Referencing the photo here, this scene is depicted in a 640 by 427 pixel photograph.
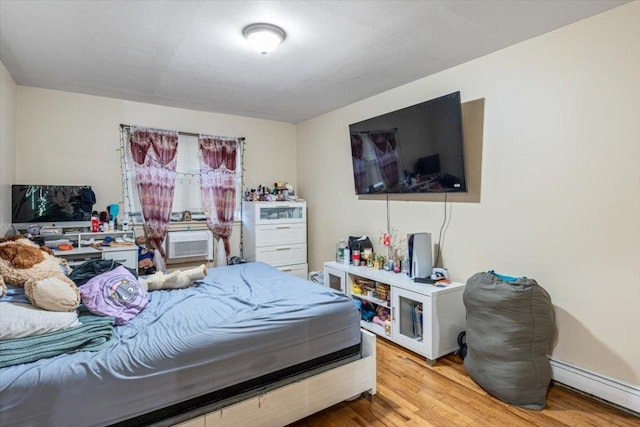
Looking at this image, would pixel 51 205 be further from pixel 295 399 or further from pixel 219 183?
pixel 295 399

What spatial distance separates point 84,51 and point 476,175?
3270mm

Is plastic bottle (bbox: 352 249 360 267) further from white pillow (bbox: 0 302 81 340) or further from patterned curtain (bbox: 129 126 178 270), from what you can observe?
white pillow (bbox: 0 302 81 340)

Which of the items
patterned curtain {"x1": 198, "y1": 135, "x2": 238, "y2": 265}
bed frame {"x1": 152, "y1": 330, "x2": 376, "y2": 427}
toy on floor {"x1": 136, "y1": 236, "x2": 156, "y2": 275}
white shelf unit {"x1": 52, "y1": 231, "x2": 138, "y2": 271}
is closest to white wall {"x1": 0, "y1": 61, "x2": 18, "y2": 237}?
white shelf unit {"x1": 52, "y1": 231, "x2": 138, "y2": 271}

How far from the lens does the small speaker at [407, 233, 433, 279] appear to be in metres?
2.88

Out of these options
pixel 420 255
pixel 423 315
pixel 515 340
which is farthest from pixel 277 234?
pixel 515 340

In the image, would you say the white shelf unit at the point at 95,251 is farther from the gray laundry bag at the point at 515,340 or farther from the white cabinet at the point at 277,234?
the gray laundry bag at the point at 515,340

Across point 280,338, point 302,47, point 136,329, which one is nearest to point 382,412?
point 280,338

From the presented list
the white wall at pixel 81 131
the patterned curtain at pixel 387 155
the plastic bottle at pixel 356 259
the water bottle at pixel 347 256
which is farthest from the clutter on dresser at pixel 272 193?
the patterned curtain at pixel 387 155

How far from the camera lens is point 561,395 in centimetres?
219

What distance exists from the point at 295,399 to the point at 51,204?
3135mm

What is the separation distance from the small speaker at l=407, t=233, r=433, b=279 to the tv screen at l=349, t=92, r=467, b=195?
45cm

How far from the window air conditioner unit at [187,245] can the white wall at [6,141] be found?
1.45m

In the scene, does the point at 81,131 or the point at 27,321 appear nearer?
the point at 27,321

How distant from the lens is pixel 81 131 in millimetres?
3580
